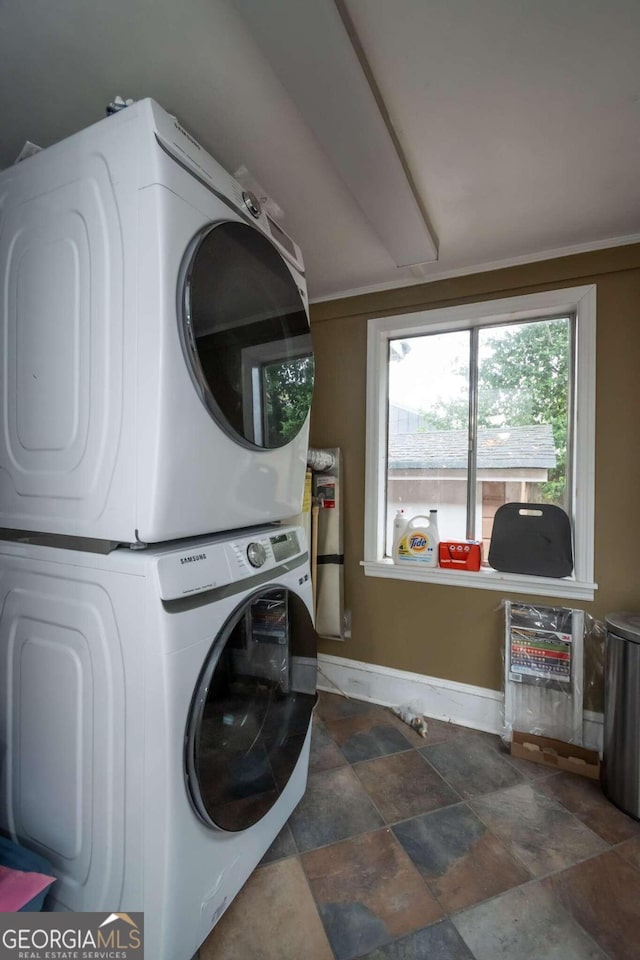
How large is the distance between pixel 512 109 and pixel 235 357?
1.19 meters

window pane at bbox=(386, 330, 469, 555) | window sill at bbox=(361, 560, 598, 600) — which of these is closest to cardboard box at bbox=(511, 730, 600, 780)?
window sill at bbox=(361, 560, 598, 600)

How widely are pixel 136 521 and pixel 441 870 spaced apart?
4.93 ft

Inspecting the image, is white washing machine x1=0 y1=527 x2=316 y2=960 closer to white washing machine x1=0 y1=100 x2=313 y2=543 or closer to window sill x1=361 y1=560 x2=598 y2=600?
white washing machine x1=0 y1=100 x2=313 y2=543

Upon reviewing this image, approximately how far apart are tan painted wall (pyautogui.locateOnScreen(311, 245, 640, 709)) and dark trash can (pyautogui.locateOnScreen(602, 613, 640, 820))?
0.26m

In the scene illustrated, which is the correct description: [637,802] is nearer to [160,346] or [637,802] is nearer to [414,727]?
[414,727]

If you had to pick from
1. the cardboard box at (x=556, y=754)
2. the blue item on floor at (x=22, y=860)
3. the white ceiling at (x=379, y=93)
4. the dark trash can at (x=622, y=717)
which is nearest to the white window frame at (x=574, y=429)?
the dark trash can at (x=622, y=717)

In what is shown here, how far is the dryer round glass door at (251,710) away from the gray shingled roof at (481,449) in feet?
4.58

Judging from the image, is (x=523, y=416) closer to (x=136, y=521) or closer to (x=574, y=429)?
(x=574, y=429)

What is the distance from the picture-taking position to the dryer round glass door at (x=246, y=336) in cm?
95

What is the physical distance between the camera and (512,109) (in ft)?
4.12

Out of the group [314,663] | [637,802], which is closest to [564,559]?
[637,802]

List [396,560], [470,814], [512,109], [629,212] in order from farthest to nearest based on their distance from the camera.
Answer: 1. [396,560]
2. [629,212]
3. [470,814]
4. [512,109]

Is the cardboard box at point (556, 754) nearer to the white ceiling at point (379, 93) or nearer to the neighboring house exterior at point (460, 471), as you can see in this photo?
the neighboring house exterior at point (460, 471)

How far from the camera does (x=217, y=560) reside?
999 millimetres
